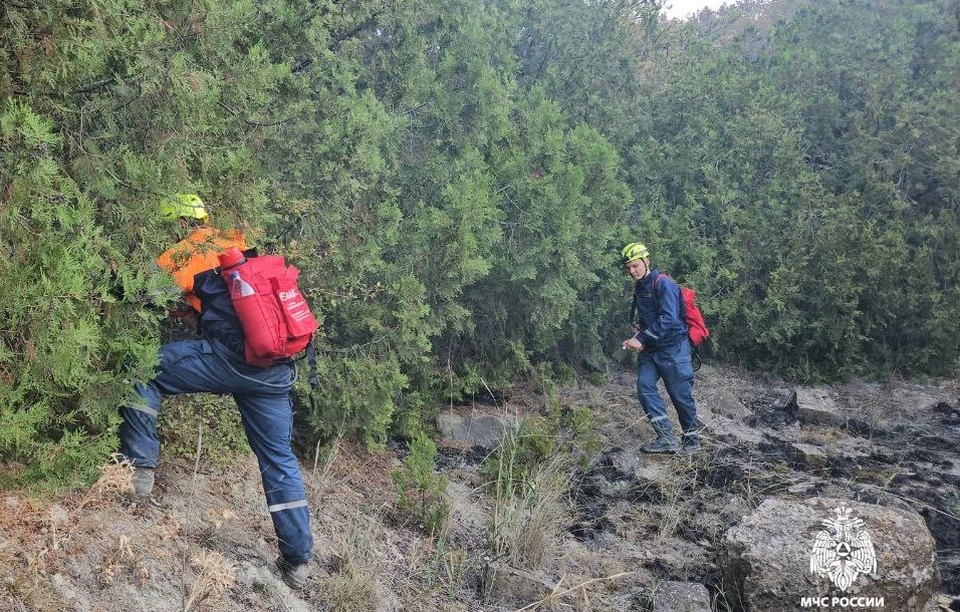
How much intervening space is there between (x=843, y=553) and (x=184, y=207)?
4254 millimetres

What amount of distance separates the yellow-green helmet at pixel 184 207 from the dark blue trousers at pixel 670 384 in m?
5.15

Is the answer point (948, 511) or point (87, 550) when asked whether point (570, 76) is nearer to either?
point (948, 511)

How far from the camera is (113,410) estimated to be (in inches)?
158

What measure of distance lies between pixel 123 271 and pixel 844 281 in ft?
33.5

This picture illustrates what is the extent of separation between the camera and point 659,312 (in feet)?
26.1

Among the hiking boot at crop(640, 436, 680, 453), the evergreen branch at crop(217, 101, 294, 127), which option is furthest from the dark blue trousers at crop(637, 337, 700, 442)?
the evergreen branch at crop(217, 101, 294, 127)

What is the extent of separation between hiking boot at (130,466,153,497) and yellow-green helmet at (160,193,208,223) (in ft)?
4.61

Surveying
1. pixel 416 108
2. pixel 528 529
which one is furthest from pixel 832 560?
pixel 416 108

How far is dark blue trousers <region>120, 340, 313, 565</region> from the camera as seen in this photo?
166 inches

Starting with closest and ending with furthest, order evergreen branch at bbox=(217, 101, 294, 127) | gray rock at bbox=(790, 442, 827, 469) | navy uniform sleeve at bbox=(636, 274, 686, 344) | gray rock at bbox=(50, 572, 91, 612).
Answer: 1. gray rock at bbox=(50, 572, 91, 612)
2. evergreen branch at bbox=(217, 101, 294, 127)
3. gray rock at bbox=(790, 442, 827, 469)
4. navy uniform sleeve at bbox=(636, 274, 686, 344)

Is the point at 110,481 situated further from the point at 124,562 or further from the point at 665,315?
the point at 665,315

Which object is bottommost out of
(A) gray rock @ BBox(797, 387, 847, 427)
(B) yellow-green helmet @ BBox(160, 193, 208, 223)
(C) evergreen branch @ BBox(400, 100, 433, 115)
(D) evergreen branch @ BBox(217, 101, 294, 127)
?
(A) gray rock @ BBox(797, 387, 847, 427)

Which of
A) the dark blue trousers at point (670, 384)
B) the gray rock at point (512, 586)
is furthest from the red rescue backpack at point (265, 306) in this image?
the dark blue trousers at point (670, 384)

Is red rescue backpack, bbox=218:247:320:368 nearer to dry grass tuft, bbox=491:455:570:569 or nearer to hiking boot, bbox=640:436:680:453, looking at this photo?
dry grass tuft, bbox=491:455:570:569
